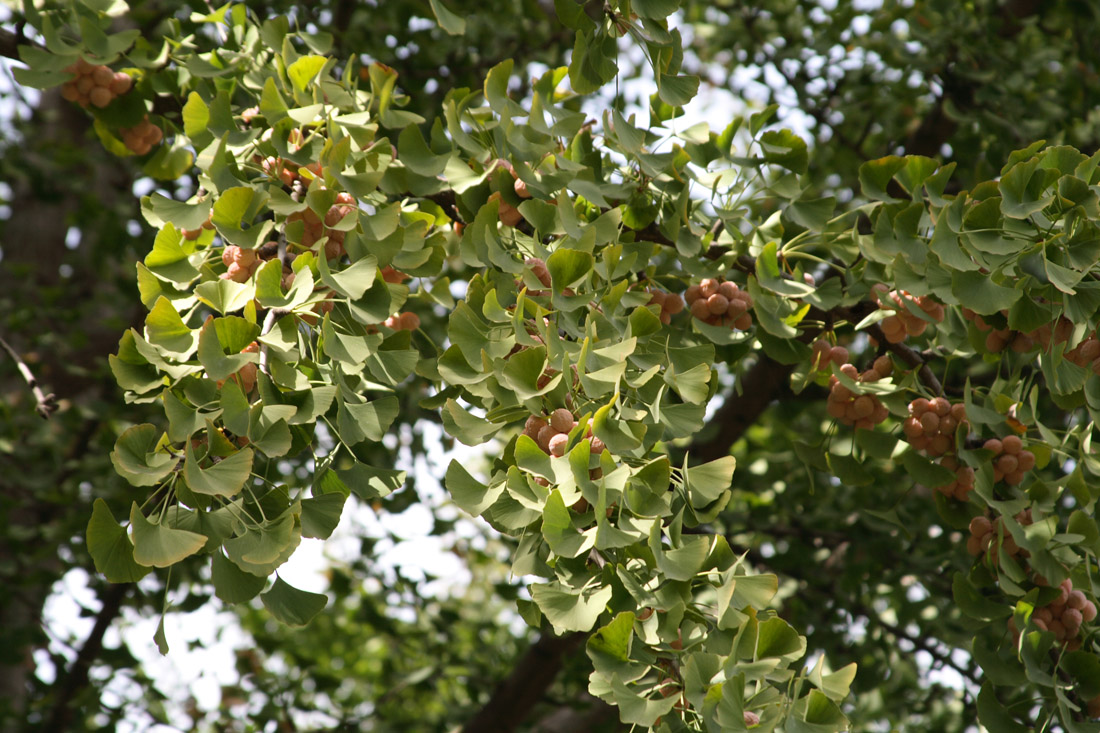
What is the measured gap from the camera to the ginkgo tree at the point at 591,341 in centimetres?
97

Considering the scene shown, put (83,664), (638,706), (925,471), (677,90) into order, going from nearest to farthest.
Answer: (638,706) → (677,90) → (925,471) → (83,664)

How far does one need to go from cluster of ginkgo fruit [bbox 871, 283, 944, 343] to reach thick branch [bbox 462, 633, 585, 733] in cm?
126

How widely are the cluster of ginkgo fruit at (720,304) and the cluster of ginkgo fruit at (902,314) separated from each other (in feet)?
0.62

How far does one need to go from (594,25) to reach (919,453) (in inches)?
30.4

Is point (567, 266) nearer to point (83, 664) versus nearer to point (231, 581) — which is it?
point (231, 581)

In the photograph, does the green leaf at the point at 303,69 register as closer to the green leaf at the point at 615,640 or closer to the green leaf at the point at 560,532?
the green leaf at the point at 560,532

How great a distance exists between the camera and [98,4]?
1.50 m

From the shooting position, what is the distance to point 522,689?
8.00ft

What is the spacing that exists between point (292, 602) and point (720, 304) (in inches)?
28.4

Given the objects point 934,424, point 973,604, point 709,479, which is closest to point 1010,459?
point 934,424

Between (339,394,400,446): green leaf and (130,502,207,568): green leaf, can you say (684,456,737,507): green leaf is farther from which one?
(130,502,207,568): green leaf

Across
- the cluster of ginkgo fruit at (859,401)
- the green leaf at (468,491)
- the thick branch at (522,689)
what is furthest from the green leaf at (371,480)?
the thick branch at (522,689)

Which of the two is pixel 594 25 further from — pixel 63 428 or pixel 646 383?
pixel 63 428

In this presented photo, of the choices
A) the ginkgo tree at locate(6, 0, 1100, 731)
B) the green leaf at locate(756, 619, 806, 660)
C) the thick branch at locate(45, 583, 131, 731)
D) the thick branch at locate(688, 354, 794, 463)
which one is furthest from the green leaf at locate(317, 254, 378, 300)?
the thick branch at locate(45, 583, 131, 731)
